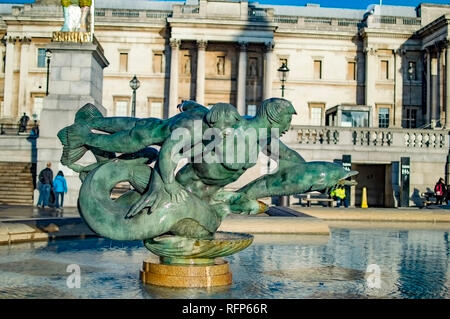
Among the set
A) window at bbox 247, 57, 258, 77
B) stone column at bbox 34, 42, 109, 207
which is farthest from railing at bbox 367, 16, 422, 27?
stone column at bbox 34, 42, 109, 207

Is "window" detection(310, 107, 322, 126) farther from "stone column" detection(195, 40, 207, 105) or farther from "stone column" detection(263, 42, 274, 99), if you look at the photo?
"stone column" detection(195, 40, 207, 105)

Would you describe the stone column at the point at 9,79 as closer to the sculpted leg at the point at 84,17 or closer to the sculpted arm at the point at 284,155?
the sculpted leg at the point at 84,17

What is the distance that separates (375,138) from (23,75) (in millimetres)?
38893

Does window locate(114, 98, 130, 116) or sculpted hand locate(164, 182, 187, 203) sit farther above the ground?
window locate(114, 98, 130, 116)

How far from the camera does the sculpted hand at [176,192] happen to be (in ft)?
17.9

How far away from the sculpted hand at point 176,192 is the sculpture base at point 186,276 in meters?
0.76

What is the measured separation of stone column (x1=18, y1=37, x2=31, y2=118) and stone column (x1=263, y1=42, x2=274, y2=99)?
2302 centimetres

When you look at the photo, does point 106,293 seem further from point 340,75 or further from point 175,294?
point 340,75

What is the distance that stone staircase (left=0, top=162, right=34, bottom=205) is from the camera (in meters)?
21.1

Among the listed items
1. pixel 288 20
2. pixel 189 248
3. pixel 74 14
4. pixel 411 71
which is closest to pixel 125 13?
pixel 288 20

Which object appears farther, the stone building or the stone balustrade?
the stone balustrade

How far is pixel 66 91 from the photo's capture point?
19578mm

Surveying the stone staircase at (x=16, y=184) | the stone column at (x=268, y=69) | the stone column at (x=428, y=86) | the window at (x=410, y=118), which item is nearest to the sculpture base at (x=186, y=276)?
the stone staircase at (x=16, y=184)
